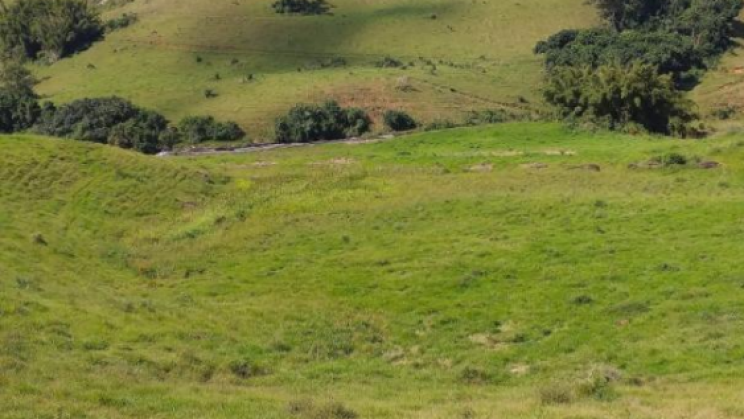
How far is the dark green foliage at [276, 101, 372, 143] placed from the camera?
8269 cm

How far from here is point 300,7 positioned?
13138 centimetres

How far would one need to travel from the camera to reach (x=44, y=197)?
45.9 metres

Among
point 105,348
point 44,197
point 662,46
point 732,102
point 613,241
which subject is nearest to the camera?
point 105,348

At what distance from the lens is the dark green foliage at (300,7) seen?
130875mm

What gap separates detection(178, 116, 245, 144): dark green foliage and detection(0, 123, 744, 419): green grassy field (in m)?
31.5

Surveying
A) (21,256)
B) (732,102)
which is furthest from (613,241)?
(732,102)

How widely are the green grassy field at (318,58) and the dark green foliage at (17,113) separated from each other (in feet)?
31.9

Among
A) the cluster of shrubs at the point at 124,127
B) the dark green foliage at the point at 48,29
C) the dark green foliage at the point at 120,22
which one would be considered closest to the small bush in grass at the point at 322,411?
the cluster of shrubs at the point at 124,127

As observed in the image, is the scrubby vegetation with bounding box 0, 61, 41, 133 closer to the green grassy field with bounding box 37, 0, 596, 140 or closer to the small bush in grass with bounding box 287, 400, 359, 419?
the green grassy field with bounding box 37, 0, 596, 140

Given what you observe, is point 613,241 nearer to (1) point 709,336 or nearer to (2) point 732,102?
(1) point 709,336

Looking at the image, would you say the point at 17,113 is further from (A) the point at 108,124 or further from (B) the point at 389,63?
(B) the point at 389,63

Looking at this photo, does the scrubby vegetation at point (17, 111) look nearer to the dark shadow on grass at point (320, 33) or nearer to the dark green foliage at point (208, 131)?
the dark green foliage at point (208, 131)

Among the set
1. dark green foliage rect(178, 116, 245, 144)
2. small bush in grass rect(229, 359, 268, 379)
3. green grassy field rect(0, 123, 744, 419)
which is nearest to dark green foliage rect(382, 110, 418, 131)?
dark green foliage rect(178, 116, 245, 144)

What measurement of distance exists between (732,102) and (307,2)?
71.2 m
